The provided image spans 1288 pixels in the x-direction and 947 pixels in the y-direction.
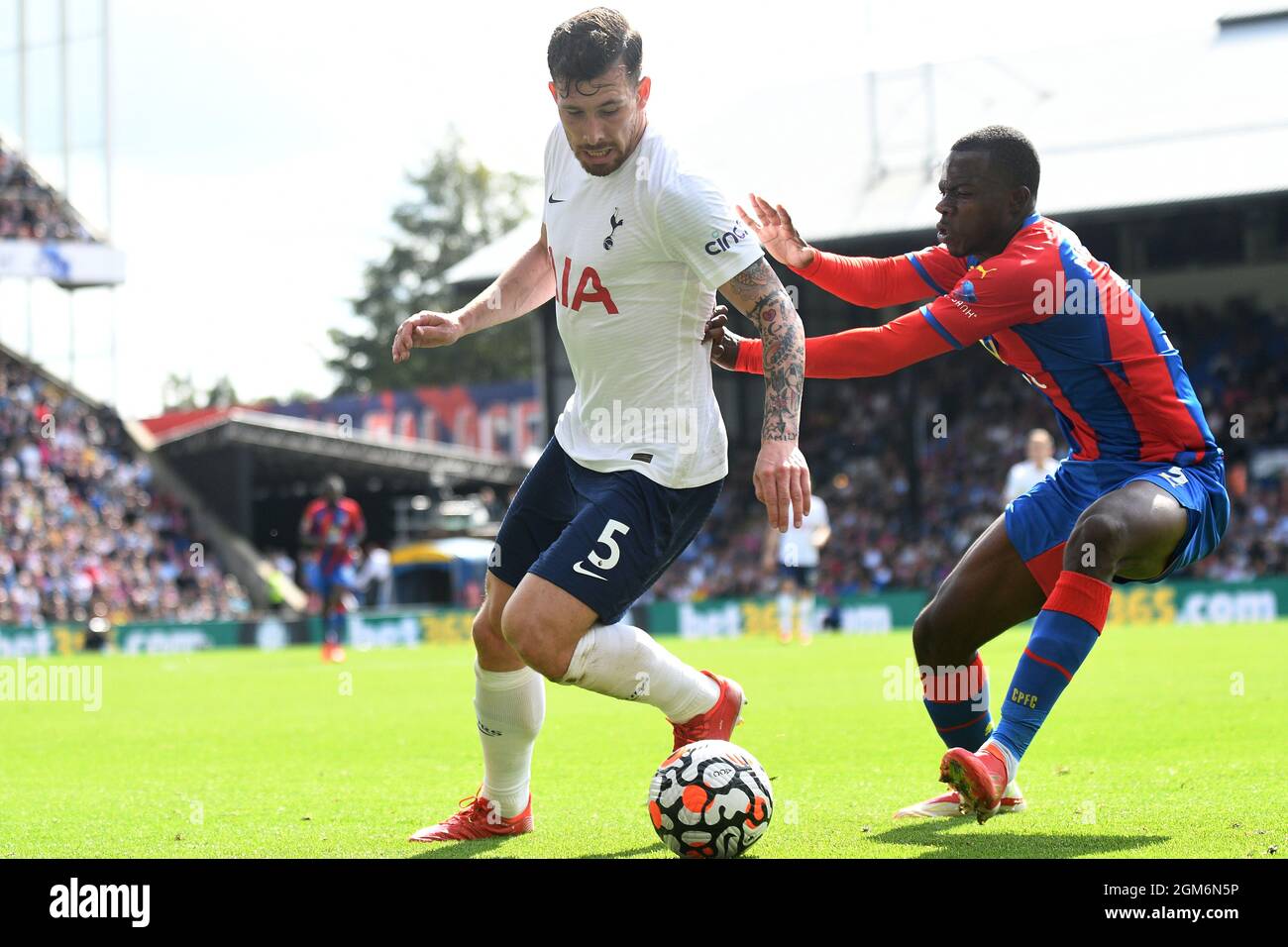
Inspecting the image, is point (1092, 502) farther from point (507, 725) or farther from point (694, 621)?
point (694, 621)

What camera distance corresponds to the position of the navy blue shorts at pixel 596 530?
5.12m

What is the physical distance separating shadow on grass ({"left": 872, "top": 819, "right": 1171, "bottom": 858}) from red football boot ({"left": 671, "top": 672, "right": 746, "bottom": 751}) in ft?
2.10

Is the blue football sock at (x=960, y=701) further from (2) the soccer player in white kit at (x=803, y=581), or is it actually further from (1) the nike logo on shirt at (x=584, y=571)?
(2) the soccer player in white kit at (x=803, y=581)

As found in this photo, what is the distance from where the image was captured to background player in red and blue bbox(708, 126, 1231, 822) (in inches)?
217

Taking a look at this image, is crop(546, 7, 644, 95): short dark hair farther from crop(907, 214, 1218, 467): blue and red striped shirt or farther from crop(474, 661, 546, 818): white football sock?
crop(474, 661, 546, 818): white football sock

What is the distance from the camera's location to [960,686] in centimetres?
625

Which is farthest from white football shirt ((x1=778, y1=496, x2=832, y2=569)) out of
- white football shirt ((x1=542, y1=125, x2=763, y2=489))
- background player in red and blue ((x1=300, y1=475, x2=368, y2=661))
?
white football shirt ((x1=542, y1=125, x2=763, y2=489))

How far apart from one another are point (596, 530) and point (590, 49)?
1.53 meters

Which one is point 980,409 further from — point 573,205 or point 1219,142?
point 573,205

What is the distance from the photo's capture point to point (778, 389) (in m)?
5.09

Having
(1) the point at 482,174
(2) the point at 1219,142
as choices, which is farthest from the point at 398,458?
(1) the point at 482,174

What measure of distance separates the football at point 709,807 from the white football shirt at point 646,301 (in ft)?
3.13

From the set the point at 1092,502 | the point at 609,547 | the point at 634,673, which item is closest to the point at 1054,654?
the point at 1092,502
